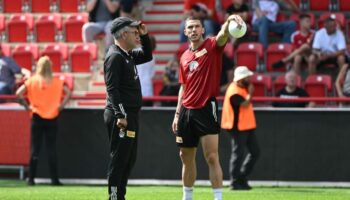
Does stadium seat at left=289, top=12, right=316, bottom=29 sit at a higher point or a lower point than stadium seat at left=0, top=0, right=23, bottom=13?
lower

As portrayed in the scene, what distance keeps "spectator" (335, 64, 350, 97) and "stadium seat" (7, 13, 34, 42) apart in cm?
713

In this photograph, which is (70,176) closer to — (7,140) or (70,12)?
(7,140)

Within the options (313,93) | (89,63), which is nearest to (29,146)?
(89,63)

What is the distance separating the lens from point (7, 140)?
18016mm

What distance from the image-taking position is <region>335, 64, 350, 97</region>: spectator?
1806 cm

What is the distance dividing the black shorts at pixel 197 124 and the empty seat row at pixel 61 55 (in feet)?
28.5

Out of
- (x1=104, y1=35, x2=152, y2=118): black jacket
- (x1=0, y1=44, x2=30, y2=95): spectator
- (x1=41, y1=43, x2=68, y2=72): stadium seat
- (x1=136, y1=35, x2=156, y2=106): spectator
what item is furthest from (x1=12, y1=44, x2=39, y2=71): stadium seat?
(x1=104, y1=35, x2=152, y2=118): black jacket

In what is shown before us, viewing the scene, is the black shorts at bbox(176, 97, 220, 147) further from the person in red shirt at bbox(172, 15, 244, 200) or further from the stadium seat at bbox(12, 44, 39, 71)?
the stadium seat at bbox(12, 44, 39, 71)

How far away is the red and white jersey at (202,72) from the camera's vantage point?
12.3 m

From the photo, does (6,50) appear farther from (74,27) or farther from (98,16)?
(98,16)

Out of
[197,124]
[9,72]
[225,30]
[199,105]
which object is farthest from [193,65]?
[9,72]

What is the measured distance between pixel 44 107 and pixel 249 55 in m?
4.53

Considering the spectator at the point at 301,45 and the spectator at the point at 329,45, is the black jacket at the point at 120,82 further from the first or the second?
the spectator at the point at 329,45

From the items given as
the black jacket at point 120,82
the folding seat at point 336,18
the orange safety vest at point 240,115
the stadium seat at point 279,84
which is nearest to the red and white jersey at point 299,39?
the folding seat at point 336,18
